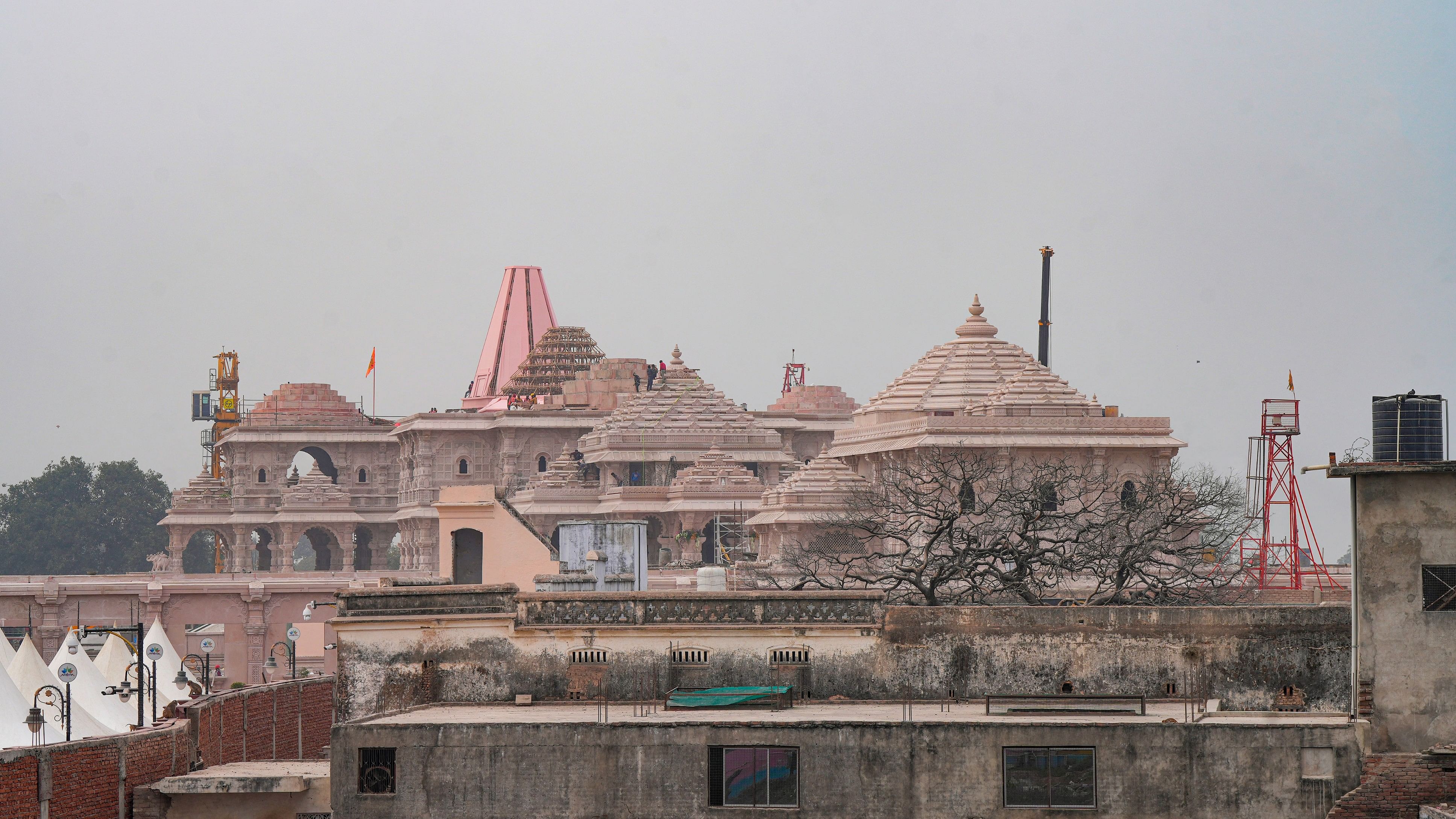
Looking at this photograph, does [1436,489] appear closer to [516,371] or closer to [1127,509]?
[1127,509]

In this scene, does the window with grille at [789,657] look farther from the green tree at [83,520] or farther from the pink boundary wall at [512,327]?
the green tree at [83,520]

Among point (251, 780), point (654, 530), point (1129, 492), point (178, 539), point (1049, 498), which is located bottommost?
point (251, 780)

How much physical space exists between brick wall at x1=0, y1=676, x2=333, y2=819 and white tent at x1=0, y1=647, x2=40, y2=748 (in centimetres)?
240

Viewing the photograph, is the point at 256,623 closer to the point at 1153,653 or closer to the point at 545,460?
the point at 545,460

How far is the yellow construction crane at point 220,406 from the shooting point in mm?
145750

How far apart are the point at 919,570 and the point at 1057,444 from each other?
3699 centimetres

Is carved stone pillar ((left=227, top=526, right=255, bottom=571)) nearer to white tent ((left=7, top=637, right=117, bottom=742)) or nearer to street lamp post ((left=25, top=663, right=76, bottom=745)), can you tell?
white tent ((left=7, top=637, right=117, bottom=742))

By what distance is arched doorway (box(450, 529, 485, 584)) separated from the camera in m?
52.5

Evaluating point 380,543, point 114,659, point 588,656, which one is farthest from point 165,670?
point 380,543

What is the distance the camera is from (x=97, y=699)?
174 ft

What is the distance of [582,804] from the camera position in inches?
1316

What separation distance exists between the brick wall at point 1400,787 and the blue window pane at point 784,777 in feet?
20.5

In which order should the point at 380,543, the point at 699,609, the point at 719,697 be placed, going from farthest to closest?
the point at 380,543
the point at 699,609
the point at 719,697

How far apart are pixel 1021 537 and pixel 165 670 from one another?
24.3 metres
